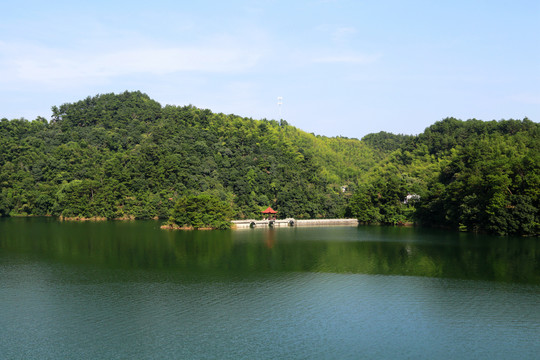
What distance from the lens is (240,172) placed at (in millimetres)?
90000

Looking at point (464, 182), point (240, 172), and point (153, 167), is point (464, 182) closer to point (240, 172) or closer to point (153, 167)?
point (240, 172)

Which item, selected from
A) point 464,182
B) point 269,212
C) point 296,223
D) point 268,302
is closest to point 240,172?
point 269,212

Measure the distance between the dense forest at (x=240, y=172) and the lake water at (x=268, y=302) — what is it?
15618mm

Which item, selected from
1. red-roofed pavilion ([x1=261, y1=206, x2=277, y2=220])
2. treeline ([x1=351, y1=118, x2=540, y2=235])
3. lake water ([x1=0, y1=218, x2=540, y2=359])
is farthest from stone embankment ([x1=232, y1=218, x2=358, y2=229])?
lake water ([x1=0, y1=218, x2=540, y2=359])

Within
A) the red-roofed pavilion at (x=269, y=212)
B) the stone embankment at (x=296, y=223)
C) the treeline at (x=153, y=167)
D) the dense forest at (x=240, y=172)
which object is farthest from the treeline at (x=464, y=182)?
the red-roofed pavilion at (x=269, y=212)

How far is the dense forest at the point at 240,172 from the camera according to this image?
57.0 meters

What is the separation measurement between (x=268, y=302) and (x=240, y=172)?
66348 mm

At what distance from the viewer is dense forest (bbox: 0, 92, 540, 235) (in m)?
57.0

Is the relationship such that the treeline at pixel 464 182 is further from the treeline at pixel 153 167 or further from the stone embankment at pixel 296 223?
the treeline at pixel 153 167

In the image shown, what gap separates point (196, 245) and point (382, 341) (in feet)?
92.9

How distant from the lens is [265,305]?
78.0 ft

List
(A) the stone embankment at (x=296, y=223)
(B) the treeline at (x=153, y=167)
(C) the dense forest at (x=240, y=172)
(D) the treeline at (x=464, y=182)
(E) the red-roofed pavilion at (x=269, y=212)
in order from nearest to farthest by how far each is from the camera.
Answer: (D) the treeline at (x=464, y=182), (C) the dense forest at (x=240, y=172), (A) the stone embankment at (x=296, y=223), (E) the red-roofed pavilion at (x=269, y=212), (B) the treeline at (x=153, y=167)

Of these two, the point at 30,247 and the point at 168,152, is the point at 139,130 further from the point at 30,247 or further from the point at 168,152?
the point at 30,247

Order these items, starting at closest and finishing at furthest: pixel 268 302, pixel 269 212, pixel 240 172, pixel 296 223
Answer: pixel 268 302, pixel 269 212, pixel 296 223, pixel 240 172
